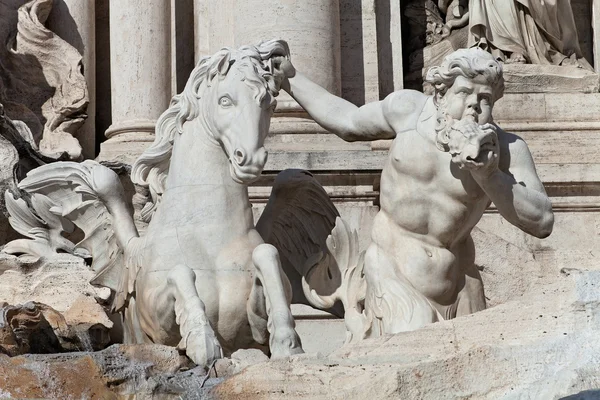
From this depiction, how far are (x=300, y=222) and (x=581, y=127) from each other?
364 centimetres

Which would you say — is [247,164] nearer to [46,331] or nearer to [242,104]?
[242,104]

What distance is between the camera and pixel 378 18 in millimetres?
13445

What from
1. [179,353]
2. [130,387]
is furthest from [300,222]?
[130,387]

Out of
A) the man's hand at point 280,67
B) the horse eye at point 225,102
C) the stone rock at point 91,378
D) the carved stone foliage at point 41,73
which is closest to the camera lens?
the stone rock at point 91,378

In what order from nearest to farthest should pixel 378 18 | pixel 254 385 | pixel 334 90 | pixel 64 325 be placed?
1. pixel 254 385
2. pixel 64 325
3. pixel 334 90
4. pixel 378 18

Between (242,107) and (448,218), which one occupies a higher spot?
(242,107)

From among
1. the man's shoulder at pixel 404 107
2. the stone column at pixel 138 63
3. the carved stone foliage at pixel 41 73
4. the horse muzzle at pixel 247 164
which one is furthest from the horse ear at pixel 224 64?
the carved stone foliage at pixel 41 73

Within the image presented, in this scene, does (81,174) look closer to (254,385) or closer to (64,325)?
(64,325)

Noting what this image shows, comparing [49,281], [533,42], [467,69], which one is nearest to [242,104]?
[467,69]

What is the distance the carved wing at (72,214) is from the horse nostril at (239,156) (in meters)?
0.96

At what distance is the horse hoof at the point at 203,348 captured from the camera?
798 centimetres

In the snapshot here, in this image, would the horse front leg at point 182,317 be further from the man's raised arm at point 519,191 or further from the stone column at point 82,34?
the stone column at point 82,34

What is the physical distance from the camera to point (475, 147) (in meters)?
8.31

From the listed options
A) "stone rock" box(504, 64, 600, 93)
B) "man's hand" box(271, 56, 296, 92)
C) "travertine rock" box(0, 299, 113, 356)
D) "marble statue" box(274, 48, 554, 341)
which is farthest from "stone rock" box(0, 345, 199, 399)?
"stone rock" box(504, 64, 600, 93)
